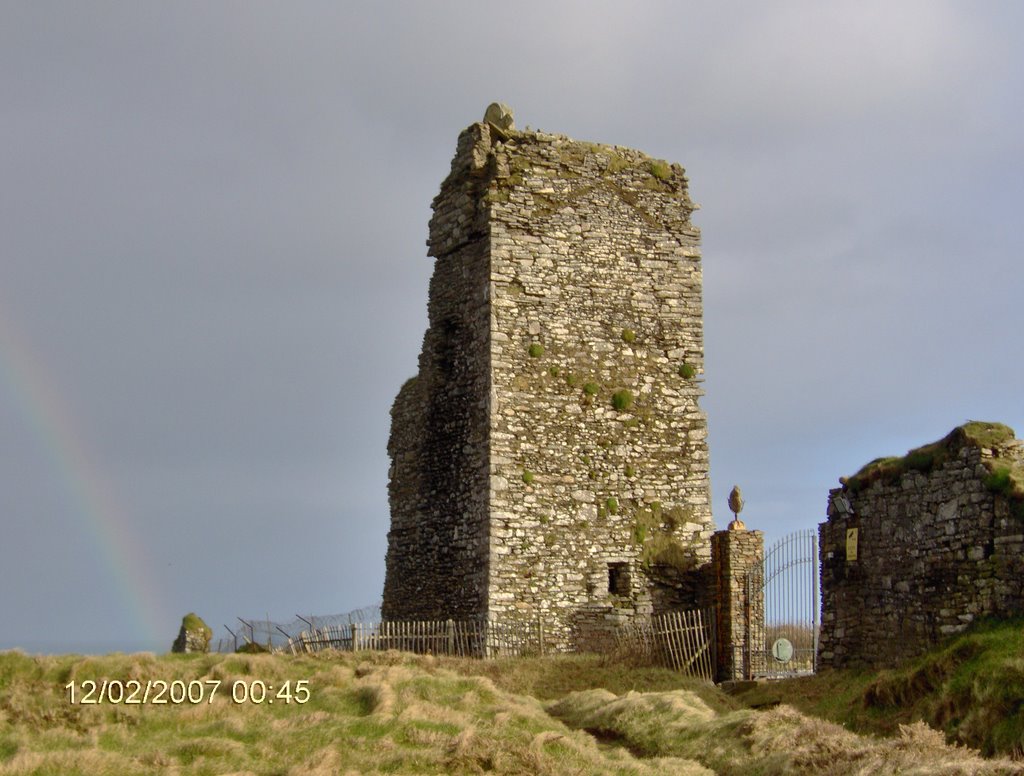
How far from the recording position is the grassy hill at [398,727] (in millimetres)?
12672

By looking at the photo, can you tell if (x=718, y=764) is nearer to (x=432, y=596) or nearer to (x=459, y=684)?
(x=459, y=684)

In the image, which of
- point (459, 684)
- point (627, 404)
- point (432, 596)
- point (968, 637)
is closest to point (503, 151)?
point (627, 404)

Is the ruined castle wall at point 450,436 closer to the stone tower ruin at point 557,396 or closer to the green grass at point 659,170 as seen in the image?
the stone tower ruin at point 557,396

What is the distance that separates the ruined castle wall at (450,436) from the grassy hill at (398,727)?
449 cm

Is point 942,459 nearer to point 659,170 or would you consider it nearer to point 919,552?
point 919,552

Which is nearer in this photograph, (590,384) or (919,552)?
(919,552)

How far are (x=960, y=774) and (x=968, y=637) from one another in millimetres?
5078

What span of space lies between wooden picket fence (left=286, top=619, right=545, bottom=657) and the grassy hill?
273cm

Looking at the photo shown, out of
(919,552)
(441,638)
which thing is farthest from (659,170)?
(919,552)

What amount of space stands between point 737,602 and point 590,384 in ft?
14.8

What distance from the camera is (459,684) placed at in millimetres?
17391

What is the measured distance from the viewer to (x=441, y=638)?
74.1ft

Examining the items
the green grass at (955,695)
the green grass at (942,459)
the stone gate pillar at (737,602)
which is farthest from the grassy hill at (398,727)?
the stone gate pillar at (737,602)

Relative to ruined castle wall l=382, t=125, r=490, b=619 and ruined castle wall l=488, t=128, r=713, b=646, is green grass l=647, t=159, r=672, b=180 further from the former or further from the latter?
ruined castle wall l=382, t=125, r=490, b=619
